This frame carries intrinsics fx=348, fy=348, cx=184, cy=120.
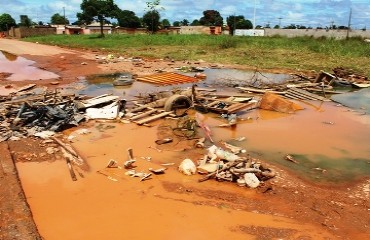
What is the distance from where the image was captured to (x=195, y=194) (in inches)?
242

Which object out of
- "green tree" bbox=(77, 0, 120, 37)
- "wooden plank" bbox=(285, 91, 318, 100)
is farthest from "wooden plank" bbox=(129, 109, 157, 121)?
"green tree" bbox=(77, 0, 120, 37)

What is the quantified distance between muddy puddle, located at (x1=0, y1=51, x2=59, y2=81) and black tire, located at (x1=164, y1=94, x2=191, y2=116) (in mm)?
9784

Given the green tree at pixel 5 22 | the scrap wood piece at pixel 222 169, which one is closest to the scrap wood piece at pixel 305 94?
the scrap wood piece at pixel 222 169

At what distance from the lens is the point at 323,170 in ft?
24.4

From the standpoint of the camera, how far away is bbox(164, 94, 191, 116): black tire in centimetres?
A: 1123

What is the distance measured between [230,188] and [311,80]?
13.0 metres

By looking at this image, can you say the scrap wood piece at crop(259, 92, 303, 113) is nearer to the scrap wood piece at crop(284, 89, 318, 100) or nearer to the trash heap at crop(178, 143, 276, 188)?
the scrap wood piece at crop(284, 89, 318, 100)

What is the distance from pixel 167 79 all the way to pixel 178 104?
588 centimetres

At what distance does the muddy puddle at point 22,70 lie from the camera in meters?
18.7

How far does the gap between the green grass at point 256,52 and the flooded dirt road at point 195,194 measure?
46.9ft

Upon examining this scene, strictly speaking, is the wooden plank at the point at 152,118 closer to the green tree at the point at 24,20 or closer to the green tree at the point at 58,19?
the green tree at the point at 24,20

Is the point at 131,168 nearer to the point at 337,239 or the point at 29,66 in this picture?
the point at 337,239

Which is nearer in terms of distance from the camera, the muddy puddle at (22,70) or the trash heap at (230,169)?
the trash heap at (230,169)

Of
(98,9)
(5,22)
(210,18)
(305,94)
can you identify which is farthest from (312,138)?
(210,18)
